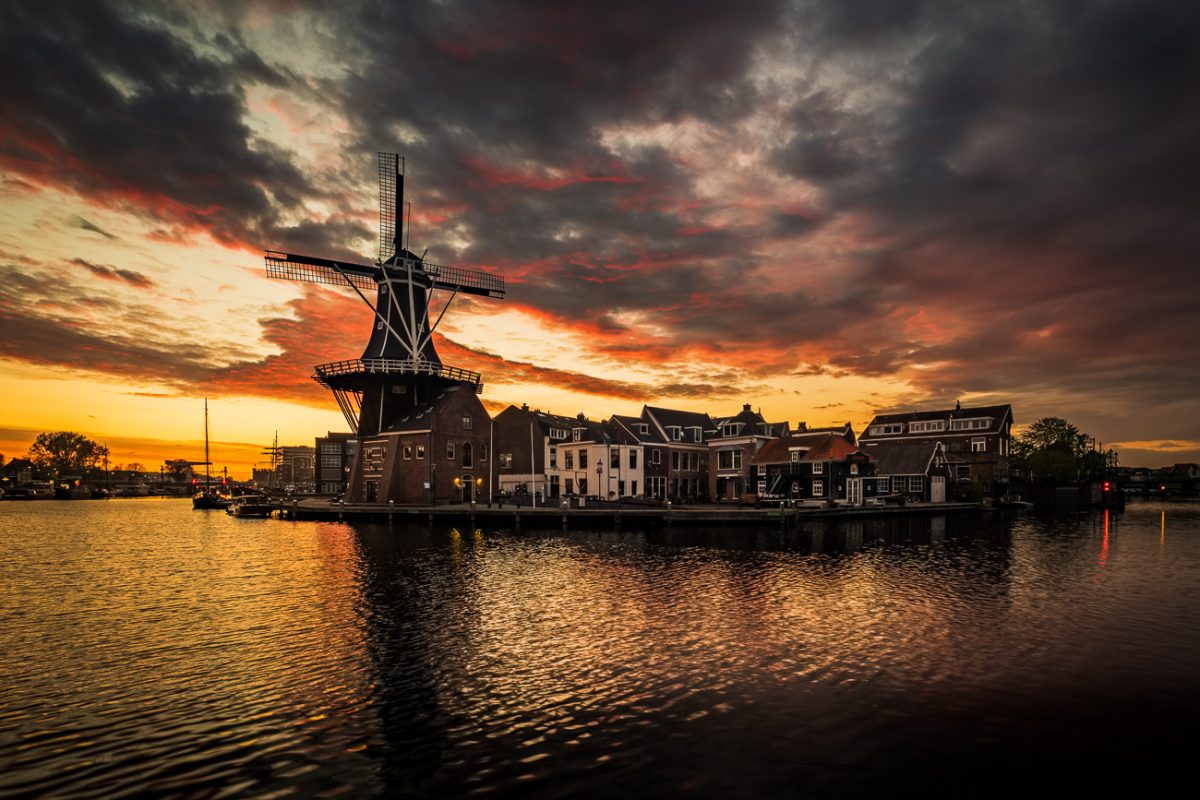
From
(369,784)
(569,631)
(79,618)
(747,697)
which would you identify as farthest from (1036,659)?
(79,618)

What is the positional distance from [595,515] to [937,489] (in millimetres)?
53296

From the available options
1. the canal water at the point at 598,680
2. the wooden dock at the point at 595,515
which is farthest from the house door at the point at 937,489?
the canal water at the point at 598,680

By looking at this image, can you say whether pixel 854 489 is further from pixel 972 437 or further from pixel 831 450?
pixel 972 437

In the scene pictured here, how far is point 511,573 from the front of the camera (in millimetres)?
34344

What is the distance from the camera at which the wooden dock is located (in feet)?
196

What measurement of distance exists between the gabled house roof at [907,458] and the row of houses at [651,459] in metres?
0.15

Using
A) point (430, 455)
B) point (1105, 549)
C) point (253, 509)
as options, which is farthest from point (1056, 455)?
point (253, 509)

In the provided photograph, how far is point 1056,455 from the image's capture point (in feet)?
358

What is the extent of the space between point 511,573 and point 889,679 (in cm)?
2142

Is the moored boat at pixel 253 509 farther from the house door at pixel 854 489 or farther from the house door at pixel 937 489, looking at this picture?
the house door at pixel 937 489

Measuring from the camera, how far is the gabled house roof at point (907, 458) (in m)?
86.3

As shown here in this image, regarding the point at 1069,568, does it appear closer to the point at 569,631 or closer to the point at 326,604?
the point at 569,631

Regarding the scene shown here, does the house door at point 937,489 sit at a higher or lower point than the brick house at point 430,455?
lower

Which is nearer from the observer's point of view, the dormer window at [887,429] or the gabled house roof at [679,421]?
the gabled house roof at [679,421]
